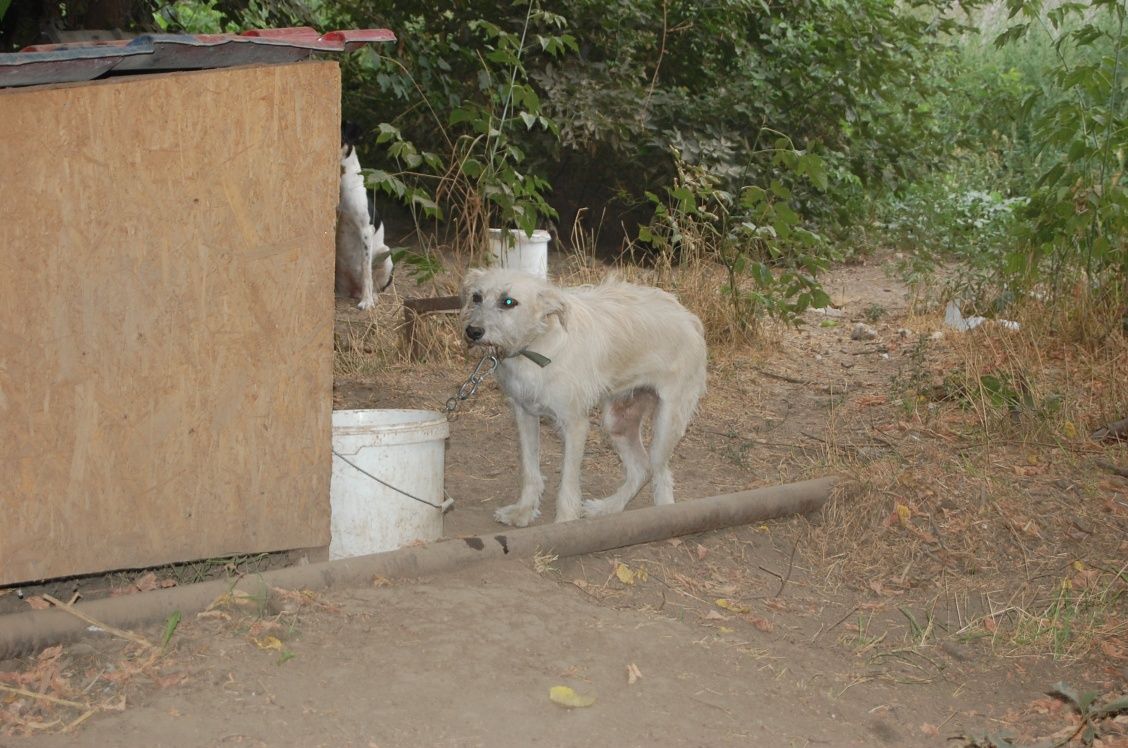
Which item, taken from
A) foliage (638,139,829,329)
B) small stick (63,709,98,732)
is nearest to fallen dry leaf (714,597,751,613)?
small stick (63,709,98,732)

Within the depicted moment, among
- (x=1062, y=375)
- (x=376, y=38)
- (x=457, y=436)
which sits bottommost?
(x=457, y=436)

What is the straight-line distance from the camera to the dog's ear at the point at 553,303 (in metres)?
5.00

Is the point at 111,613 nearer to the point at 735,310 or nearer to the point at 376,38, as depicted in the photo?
the point at 376,38

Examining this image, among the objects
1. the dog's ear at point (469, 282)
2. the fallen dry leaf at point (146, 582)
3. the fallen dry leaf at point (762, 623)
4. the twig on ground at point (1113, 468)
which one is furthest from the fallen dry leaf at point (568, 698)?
the twig on ground at point (1113, 468)

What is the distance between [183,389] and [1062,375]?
5.54m

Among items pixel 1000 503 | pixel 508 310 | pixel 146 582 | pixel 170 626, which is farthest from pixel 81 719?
pixel 1000 503

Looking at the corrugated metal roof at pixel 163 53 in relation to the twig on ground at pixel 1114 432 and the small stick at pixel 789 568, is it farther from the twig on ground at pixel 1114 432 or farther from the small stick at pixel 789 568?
the twig on ground at pixel 1114 432

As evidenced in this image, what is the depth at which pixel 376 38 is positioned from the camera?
12.9 ft

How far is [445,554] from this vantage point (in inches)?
172

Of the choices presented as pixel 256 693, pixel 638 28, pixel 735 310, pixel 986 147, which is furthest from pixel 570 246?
pixel 256 693

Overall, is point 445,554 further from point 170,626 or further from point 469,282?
point 469,282

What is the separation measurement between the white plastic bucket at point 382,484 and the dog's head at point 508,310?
47 cm

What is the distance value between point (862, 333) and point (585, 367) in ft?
16.6

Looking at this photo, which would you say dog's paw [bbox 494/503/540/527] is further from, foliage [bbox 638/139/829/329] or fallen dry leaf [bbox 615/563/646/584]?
foliage [bbox 638/139/829/329]
